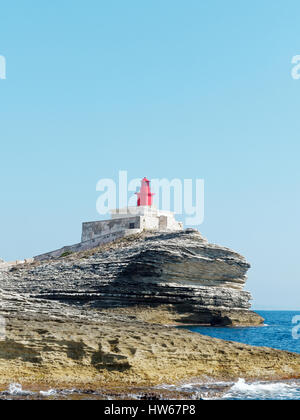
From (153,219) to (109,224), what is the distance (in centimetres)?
542

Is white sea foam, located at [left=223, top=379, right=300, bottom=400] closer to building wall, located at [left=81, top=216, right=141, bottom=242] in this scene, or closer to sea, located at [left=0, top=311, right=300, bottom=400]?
sea, located at [left=0, top=311, right=300, bottom=400]

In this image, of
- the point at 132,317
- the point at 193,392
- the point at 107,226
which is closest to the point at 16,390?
the point at 193,392

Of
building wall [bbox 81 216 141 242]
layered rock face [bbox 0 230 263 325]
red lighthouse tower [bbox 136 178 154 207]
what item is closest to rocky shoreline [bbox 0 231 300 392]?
layered rock face [bbox 0 230 263 325]

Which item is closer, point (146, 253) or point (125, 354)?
point (125, 354)

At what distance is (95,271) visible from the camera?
4653 centimetres

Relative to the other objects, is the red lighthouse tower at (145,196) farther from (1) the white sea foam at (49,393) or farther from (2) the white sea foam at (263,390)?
(1) the white sea foam at (49,393)

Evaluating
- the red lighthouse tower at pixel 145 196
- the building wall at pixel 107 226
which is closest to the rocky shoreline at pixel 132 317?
the building wall at pixel 107 226

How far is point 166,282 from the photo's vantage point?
4347 centimetres

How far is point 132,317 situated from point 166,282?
1344 cm

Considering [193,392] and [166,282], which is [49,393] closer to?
[193,392]

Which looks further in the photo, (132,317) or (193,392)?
(132,317)
